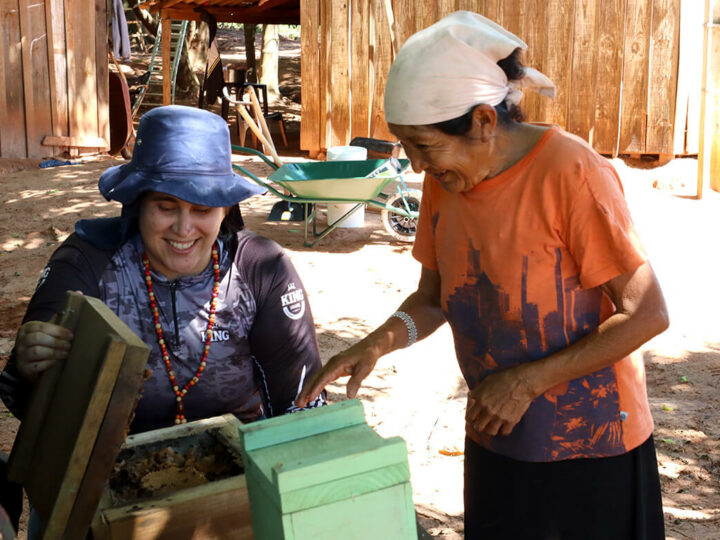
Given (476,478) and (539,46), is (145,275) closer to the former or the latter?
(476,478)

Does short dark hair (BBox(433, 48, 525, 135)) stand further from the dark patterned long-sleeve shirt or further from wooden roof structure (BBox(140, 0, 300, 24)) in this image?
wooden roof structure (BBox(140, 0, 300, 24))

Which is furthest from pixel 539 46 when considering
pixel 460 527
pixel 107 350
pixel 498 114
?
pixel 107 350

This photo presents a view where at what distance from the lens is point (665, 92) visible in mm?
9422

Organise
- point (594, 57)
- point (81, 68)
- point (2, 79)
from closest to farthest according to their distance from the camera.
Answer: point (594, 57) < point (2, 79) < point (81, 68)

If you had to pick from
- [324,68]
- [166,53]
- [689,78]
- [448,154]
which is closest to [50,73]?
[166,53]

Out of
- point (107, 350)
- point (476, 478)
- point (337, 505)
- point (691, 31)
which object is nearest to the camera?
point (337, 505)

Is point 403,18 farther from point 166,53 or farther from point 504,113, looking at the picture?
point 504,113

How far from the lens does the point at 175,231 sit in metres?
2.31

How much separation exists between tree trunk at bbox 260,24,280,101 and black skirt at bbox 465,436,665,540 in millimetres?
16996

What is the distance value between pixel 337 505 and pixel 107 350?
0.50 meters

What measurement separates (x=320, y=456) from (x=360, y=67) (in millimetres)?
10036

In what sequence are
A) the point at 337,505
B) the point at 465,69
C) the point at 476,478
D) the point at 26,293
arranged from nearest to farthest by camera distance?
the point at 337,505 < the point at 465,69 < the point at 476,478 < the point at 26,293

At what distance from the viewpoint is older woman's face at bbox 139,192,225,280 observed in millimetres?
2307

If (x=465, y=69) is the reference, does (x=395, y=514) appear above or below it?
below
